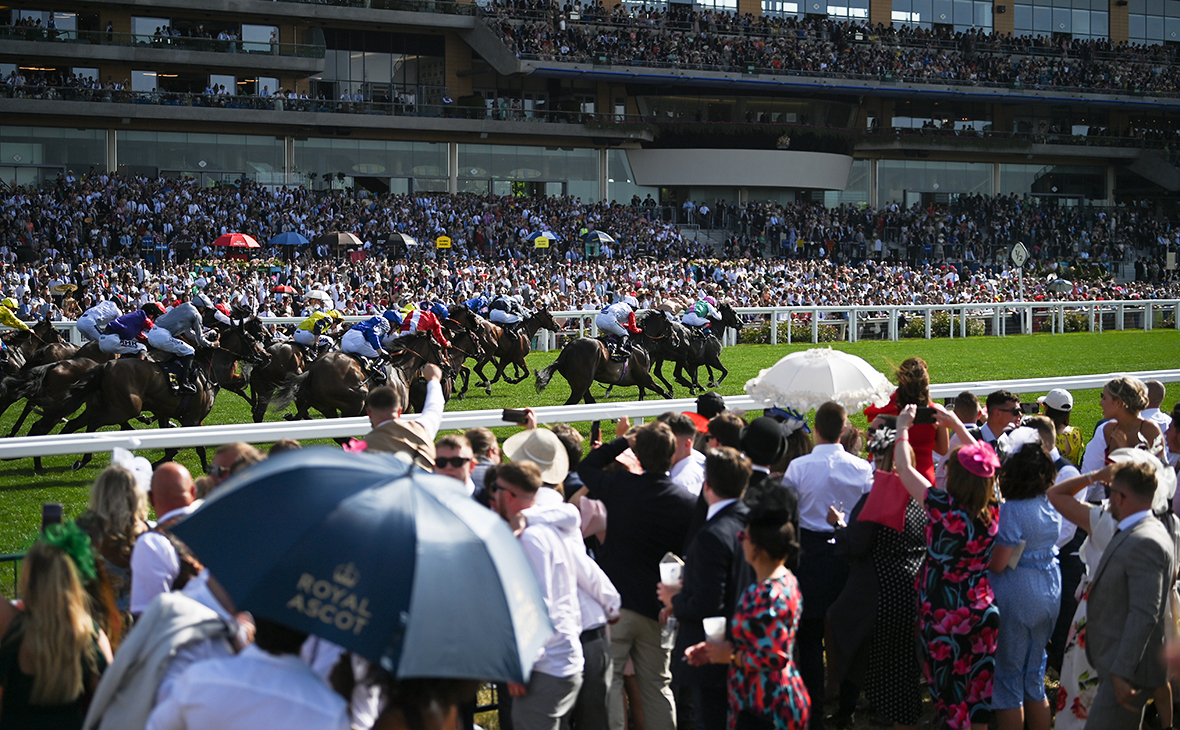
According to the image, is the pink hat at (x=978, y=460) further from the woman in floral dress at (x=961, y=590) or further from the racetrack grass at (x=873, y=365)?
the racetrack grass at (x=873, y=365)

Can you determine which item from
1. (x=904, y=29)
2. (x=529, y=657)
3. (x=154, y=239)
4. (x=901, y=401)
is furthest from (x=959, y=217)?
(x=529, y=657)

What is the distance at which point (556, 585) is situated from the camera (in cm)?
368

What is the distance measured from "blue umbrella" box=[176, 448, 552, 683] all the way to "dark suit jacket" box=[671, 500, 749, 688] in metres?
1.43

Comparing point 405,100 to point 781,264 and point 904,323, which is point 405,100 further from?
point 904,323

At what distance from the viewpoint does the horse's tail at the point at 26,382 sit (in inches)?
430

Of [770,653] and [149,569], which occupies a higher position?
[149,569]

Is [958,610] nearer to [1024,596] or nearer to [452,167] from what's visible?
[1024,596]

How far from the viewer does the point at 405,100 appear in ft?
139

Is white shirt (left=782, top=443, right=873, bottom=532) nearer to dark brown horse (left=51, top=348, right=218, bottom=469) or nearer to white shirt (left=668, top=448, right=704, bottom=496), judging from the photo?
white shirt (left=668, top=448, right=704, bottom=496)

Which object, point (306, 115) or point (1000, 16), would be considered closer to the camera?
point (306, 115)

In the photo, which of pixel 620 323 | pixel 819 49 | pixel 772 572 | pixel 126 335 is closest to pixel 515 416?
pixel 772 572

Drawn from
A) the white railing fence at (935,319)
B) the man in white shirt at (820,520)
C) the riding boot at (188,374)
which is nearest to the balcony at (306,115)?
the white railing fence at (935,319)

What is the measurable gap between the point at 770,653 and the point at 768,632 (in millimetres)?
77

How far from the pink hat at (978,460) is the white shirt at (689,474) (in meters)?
1.13
